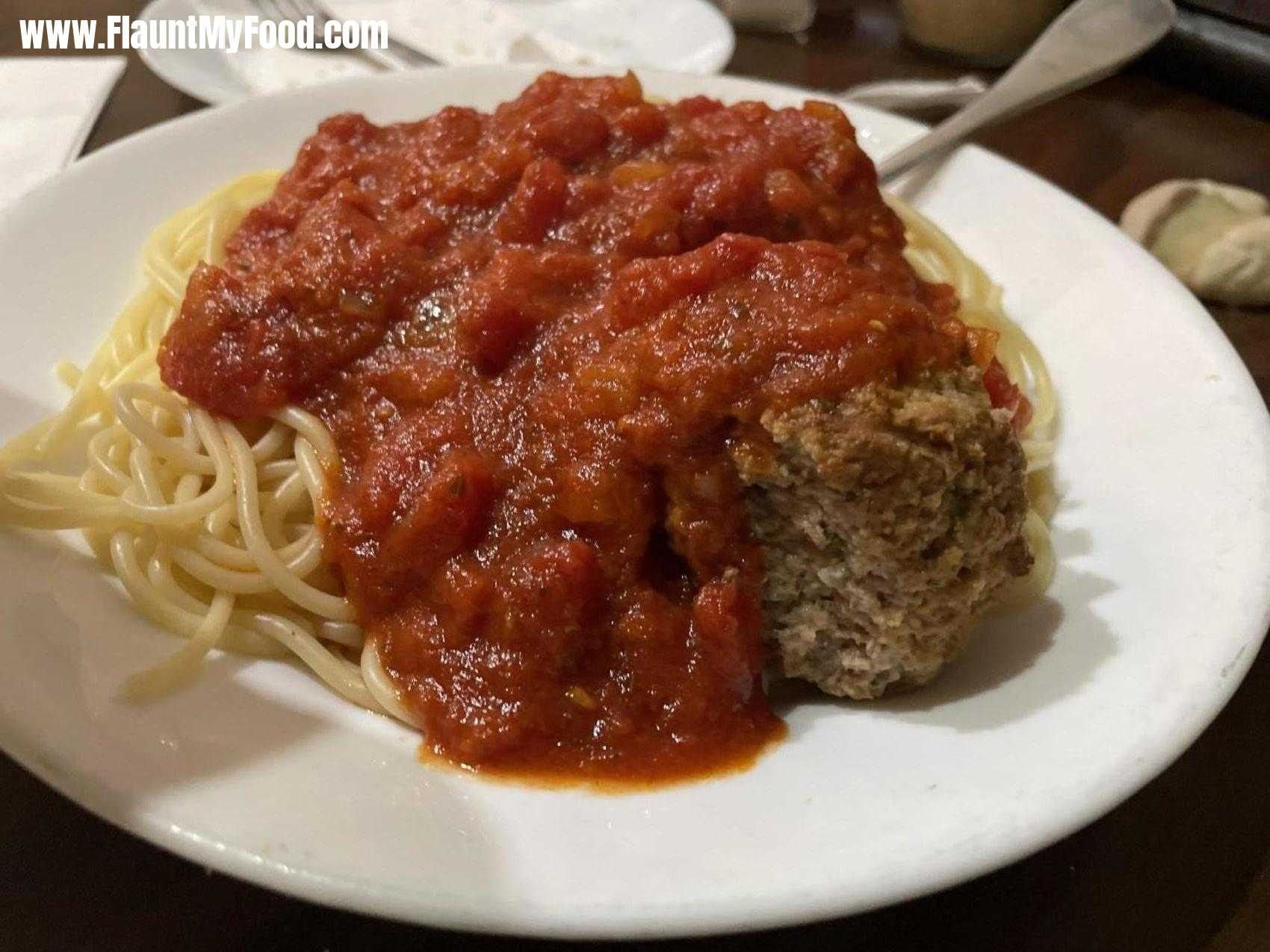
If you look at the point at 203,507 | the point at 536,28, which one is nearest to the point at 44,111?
the point at 536,28

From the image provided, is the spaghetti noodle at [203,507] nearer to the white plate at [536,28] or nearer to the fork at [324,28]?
the white plate at [536,28]

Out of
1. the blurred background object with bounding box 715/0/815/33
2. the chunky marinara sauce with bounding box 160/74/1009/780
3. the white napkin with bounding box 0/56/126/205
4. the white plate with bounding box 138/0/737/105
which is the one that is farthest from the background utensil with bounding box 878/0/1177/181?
the white napkin with bounding box 0/56/126/205

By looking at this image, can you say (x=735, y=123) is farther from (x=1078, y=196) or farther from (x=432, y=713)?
(x=1078, y=196)

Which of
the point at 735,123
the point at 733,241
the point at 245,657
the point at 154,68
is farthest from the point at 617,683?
the point at 154,68

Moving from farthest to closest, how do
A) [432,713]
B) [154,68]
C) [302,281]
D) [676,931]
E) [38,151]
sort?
[154,68], [38,151], [302,281], [432,713], [676,931]

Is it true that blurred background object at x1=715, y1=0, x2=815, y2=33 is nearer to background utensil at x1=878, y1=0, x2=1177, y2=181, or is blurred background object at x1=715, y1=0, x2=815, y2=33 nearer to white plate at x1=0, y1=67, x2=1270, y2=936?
background utensil at x1=878, y1=0, x2=1177, y2=181

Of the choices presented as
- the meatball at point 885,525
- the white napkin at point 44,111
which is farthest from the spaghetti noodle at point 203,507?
the white napkin at point 44,111

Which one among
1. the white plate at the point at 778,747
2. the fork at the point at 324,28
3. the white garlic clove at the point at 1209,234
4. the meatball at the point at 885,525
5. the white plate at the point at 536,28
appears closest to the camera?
the white plate at the point at 778,747
